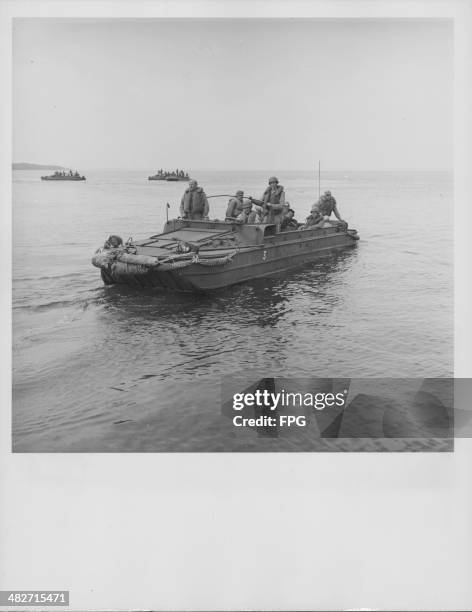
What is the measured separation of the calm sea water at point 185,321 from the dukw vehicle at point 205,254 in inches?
10.6

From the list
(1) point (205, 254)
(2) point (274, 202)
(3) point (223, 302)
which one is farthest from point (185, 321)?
(2) point (274, 202)

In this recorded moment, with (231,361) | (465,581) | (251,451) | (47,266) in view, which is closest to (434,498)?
(465,581)

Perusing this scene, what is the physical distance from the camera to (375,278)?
1204 centimetres

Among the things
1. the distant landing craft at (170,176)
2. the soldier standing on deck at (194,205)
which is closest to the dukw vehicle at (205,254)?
the soldier standing on deck at (194,205)

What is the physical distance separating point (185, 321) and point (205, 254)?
6.48ft

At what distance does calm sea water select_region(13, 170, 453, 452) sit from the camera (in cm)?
734

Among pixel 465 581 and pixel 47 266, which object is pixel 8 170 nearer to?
pixel 47 266

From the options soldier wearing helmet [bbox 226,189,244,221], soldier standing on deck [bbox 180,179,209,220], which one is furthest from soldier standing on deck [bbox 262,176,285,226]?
soldier standing on deck [bbox 180,179,209,220]

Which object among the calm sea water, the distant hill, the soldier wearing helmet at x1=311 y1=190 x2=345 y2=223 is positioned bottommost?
the calm sea water

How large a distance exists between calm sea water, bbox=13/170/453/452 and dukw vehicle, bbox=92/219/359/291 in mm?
270

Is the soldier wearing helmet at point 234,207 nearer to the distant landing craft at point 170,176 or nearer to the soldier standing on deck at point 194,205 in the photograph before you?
the soldier standing on deck at point 194,205

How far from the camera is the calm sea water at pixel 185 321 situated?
7.34 metres

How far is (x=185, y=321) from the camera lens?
10.4 meters

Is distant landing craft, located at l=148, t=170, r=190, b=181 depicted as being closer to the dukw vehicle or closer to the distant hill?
the dukw vehicle
